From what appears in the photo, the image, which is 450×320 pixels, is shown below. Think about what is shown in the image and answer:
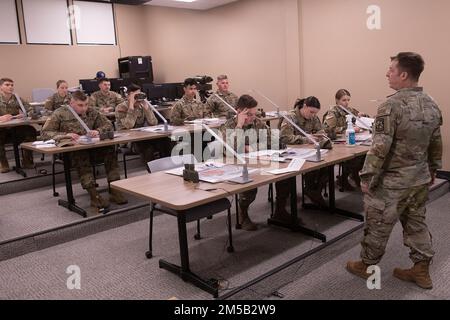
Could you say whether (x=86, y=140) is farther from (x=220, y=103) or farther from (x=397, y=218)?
(x=397, y=218)

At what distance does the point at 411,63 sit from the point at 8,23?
287 inches

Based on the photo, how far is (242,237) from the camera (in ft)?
11.1

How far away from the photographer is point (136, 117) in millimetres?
5059

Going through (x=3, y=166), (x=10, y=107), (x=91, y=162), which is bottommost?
(x=3, y=166)

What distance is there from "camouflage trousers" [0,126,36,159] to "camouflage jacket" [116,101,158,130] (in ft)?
4.75

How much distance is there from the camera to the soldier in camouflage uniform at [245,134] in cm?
342

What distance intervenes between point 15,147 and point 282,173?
4.05 metres

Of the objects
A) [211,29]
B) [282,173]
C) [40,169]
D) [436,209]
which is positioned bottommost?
[436,209]

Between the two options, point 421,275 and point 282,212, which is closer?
point 421,275

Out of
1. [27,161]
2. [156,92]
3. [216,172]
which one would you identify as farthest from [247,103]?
[156,92]

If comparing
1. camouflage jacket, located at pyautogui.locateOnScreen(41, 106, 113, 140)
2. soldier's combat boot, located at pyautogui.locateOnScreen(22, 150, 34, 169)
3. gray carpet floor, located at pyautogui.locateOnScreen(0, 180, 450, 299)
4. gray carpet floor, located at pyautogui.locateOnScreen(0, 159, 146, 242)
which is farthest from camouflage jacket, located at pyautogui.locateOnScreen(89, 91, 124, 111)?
gray carpet floor, located at pyautogui.locateOnScreen(0, 180, 450, 299)

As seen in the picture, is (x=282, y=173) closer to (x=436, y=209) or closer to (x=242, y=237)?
(x=242, y=237)

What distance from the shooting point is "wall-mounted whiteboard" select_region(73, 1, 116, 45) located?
8.09 meters
